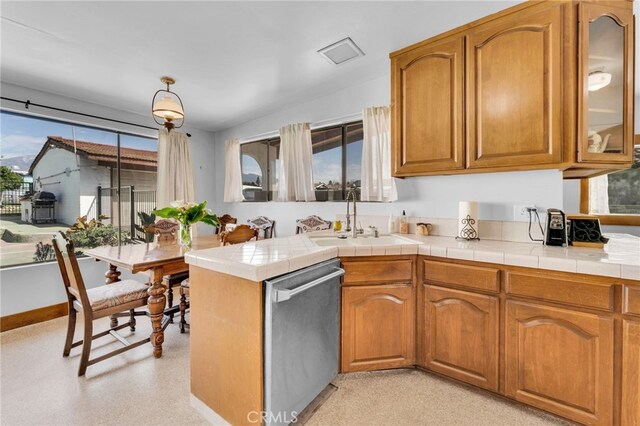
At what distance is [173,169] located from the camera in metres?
3.98

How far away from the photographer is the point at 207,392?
4.89 ft

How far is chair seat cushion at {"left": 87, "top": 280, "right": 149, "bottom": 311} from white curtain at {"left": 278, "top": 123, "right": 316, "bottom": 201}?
191cm

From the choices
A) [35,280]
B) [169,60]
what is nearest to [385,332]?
[169,60]

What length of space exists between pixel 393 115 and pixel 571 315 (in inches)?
68.0

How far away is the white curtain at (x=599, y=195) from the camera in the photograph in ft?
8.60

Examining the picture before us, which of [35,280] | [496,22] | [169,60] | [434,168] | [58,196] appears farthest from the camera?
[58,196]

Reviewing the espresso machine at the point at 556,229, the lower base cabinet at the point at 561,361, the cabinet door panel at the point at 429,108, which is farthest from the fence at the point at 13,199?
the espresso machine at the point at 556,229

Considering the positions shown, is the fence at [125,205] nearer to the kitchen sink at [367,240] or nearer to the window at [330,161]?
the window at [330,161]

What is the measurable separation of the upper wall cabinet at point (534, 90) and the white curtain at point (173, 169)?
3.50 metres

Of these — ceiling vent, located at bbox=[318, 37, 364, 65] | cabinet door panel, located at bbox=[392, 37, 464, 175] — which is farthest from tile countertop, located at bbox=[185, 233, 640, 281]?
ceiling vent, located at bbox=[318, 37, 364, 65]

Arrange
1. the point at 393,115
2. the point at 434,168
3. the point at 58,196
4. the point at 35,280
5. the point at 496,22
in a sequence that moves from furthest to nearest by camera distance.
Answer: the point at 58,196 < the point at 35,280 < the point at 393,115 < the point at 434,168 < the point at 496,22

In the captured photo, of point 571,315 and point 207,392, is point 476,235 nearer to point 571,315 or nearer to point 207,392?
point 571,315

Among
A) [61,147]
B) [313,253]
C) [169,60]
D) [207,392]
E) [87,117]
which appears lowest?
[207,392]

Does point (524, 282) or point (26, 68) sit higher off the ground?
point (26, 68)
